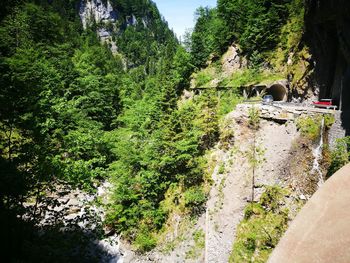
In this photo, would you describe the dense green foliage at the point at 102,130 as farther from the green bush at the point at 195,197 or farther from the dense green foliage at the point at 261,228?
the dense green foliage at the point at 261,228

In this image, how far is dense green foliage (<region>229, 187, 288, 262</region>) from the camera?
14.4 m

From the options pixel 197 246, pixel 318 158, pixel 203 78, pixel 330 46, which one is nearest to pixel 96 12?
pixel 203 78

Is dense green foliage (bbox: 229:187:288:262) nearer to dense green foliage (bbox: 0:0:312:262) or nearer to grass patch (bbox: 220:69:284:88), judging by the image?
dense green foliage (bbox: 0:0:312:262)

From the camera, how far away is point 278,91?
1300 inches

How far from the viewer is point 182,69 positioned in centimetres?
4844

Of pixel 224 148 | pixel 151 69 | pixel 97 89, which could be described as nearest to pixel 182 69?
pixel 97 89

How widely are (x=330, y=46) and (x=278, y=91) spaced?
10668 millimetres

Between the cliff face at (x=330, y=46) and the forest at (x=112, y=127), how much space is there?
6132mm

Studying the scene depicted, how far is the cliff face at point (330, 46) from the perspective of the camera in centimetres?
1706

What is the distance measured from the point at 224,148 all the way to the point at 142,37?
121m

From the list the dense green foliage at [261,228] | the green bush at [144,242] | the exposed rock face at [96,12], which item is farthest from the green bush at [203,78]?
the exposed rock face at [96,12]

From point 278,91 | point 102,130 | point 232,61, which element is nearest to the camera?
point 102,130

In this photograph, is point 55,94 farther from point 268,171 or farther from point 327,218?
point 327,218

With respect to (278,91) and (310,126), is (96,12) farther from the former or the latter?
(310,126)
